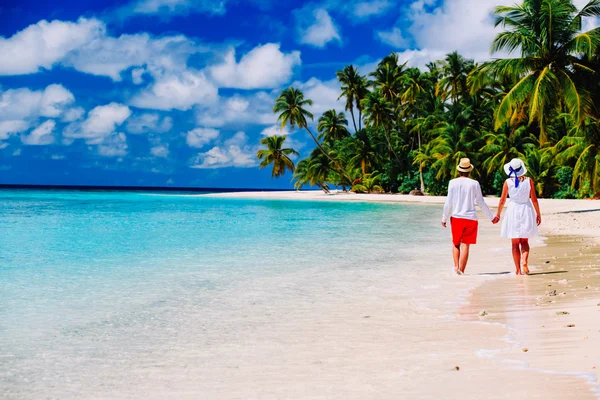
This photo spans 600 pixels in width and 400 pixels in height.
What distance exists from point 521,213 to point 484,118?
3809 centimetres

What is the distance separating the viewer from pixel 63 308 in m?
6.40

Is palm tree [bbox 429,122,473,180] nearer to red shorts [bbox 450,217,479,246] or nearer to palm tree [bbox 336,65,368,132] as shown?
palm tree [bbox 336,65,368,132]

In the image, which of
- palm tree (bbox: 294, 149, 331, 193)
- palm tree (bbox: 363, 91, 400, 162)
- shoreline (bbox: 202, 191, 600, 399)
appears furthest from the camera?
palm tree (bbox: 294, 149, 331, 193)

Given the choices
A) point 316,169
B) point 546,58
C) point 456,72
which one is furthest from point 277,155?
point 546,58

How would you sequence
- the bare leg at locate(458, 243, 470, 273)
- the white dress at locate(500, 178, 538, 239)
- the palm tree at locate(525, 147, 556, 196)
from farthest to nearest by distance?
the palm tree at locate(525, 147, 556, 196) < the bare leg at locate(458, 243, 470, 273) < the white dress at locate(500, 178, 538, 239)

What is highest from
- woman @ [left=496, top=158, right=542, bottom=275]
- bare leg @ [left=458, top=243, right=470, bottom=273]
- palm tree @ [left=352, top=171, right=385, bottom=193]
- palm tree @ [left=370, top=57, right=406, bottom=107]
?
palm tree @ [left=370, top=57, right=406, bottom=107]

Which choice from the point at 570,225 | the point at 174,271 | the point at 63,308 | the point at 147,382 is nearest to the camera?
the point at 147,382

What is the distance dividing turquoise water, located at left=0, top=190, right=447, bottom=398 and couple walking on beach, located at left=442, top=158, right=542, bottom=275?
943 millimetres

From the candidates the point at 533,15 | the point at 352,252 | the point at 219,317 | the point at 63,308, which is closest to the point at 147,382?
the point at 219,317

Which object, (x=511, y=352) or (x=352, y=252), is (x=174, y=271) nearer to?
(x=352, y=252)

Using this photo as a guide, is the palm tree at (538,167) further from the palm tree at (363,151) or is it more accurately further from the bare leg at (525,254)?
the bare leg at (525,254)

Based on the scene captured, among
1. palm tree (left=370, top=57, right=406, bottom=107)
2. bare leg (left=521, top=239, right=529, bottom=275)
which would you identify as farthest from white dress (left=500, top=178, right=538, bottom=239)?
palm tree (left=370, top=57, right=406, bottom=107)

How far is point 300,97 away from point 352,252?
149 feet

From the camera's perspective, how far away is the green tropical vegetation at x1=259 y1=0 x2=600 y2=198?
20516 mm
